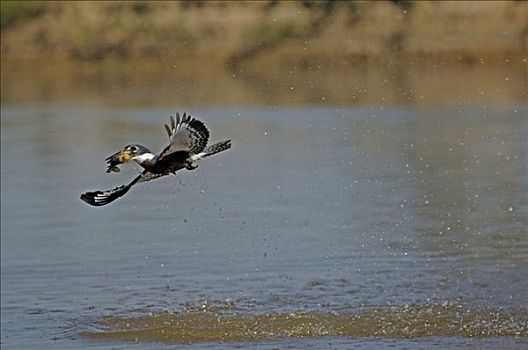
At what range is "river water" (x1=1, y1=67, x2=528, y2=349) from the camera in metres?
10.3

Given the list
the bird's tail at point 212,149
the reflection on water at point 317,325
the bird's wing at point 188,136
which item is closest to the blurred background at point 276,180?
the reflection on water at point 317,325

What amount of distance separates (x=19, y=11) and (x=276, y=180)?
1673 cm

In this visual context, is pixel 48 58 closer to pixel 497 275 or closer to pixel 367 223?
pixel 367 223

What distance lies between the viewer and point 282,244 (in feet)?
41.1

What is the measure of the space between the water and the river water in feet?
0.08

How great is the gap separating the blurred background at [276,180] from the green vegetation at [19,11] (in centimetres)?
59

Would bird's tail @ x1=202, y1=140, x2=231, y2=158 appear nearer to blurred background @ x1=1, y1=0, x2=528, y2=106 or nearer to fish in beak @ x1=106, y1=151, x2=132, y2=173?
fish in beak @ x1=106, y1=151, x2=132, y2=173

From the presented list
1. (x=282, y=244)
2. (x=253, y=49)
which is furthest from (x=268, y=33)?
(x=282, y=244)

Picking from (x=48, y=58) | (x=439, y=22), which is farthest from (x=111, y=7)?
(x=439, y=22)

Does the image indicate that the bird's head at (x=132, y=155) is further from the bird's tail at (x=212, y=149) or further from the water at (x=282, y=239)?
the water at (x=282, y=239)

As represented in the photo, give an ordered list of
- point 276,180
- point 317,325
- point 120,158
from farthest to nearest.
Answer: point 276,180 → point 317,325 → point 120,158

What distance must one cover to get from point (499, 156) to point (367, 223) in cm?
382

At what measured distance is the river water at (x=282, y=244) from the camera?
33.7 feet

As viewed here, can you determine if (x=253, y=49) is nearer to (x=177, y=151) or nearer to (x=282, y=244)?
(x=282, y=244)
